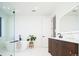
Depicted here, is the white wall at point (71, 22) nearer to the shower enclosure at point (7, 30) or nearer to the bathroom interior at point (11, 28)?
the bathroom interior at point (11, 28)

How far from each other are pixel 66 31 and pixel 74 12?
2.70 feet

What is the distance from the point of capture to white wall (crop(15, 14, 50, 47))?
3332 mm

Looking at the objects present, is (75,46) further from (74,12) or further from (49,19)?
(49,19)

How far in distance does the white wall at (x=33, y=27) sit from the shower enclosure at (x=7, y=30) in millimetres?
179

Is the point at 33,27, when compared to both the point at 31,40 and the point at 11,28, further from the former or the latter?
the point at 11,28

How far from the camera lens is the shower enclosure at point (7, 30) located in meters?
3.31

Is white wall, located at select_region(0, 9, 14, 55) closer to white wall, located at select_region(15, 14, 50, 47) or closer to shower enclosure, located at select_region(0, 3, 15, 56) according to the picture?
shower enclosure, located at select_region(0, 3, 15, 56)

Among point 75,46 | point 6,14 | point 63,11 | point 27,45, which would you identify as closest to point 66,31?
point 63,11

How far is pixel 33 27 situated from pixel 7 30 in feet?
2.66

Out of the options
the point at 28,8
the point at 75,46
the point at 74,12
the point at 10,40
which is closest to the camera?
the point at 75,46

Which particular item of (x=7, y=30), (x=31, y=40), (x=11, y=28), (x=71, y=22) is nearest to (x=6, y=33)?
(x=7, y=30)

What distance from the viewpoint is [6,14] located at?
3.34 metres

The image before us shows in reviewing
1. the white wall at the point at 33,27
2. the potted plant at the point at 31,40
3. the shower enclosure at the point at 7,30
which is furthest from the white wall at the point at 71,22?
the shower enclosure at the point at 7,30

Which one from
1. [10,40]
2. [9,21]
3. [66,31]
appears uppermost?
[9,21]
